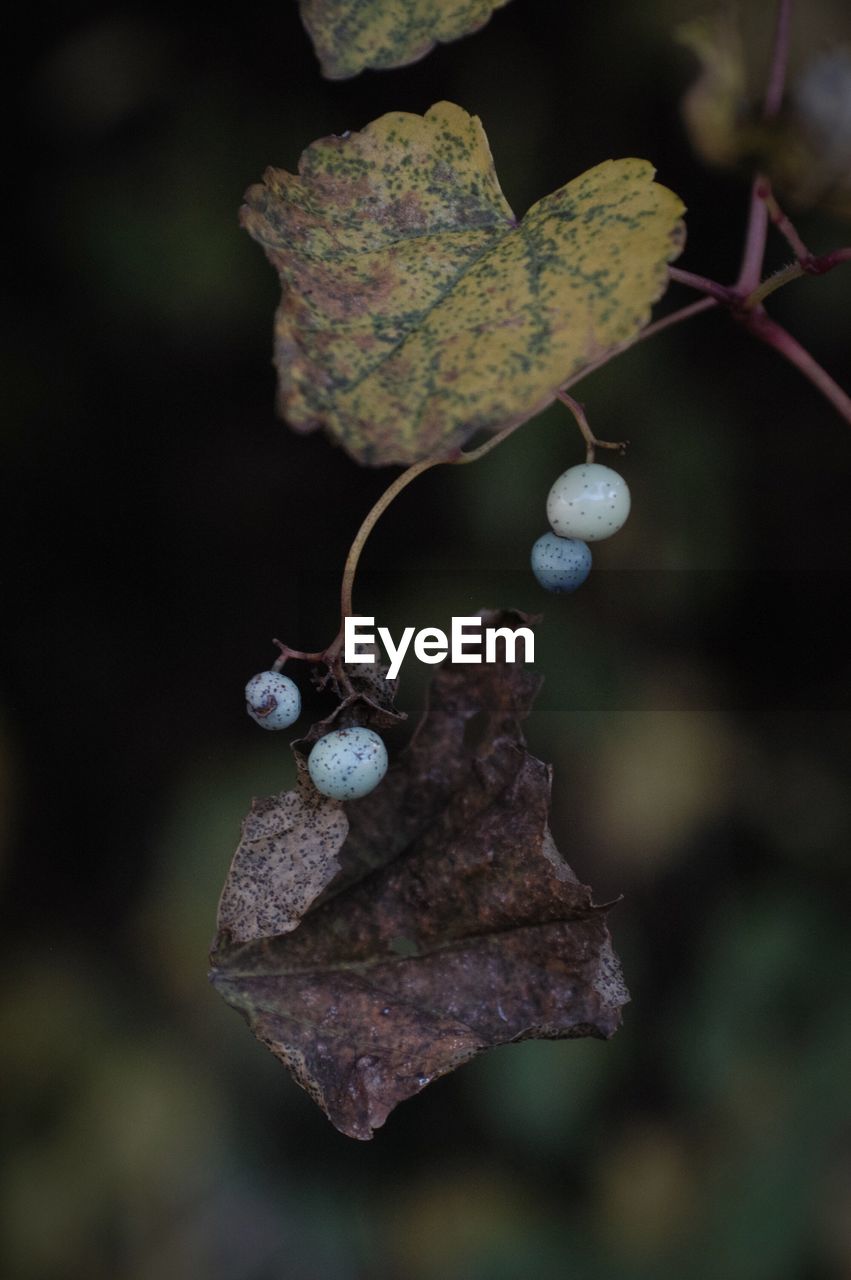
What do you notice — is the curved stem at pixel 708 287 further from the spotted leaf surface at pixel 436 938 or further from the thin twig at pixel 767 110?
the spotted leaf surface at pixel 436 938

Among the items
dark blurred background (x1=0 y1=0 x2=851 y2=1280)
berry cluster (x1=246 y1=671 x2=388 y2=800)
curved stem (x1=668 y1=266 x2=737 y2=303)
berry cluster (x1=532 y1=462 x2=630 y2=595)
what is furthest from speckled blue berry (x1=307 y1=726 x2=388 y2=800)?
dark blurred background (x1=0 y1=0 x2=851 y2=1280)

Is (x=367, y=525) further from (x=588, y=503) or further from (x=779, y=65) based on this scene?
(x=779, y=65)

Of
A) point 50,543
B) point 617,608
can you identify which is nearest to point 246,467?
point 50,543

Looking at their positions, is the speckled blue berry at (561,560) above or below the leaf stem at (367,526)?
below

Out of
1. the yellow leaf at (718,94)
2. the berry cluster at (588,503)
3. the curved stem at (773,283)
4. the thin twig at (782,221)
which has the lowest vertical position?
the berry cluster at (588,503)

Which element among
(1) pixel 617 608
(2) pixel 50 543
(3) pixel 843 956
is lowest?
(3) pixel 843 956

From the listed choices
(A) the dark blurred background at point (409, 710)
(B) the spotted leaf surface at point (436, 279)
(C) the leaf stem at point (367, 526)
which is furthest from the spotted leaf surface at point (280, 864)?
(A) the dark blurred background at point (409, 710)

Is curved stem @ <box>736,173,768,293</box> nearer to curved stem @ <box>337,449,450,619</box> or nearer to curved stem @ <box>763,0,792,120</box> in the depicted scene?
curved stem @ <box>763,0,792,120</box>

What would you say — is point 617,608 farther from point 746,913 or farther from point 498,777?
point 498,777
